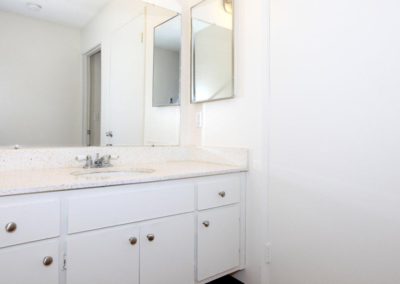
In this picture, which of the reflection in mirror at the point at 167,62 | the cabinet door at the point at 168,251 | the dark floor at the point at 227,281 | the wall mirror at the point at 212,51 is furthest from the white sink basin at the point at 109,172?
the dark floor at the point at 227,281

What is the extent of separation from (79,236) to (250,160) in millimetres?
1011

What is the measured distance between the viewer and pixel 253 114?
160cm

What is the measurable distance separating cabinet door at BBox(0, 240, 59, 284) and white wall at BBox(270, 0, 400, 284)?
1107 mm

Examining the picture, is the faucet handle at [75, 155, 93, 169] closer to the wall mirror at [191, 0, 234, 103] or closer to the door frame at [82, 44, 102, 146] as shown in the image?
the door frame at [82, 44, 102, 146]

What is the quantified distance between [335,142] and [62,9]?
168 centimetres

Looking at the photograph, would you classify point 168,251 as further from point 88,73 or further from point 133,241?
point 88,73

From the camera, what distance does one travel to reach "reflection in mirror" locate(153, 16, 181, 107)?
1936mm

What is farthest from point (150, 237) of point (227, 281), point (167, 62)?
point (167, 62)

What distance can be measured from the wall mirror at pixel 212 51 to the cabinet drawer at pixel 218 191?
22.4 inches

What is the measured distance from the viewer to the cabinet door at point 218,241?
142 cm

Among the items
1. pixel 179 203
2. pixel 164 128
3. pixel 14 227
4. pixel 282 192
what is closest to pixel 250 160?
pixel 282 192

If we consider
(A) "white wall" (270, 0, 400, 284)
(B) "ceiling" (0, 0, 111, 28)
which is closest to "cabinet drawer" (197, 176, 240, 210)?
(A) "white wall" (270, 0, 400, 284)

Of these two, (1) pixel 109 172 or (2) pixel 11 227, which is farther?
(1) pixel 109 172

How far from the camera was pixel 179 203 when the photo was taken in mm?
1333
